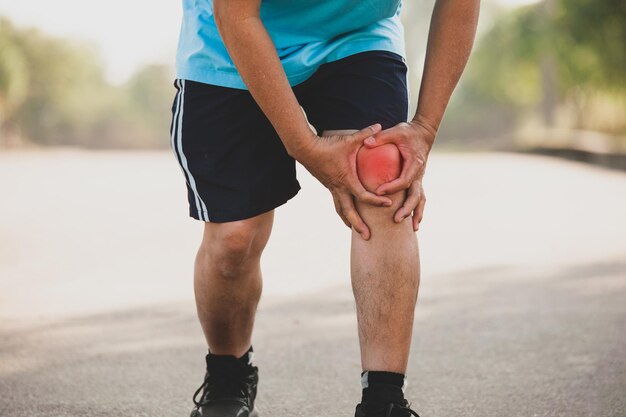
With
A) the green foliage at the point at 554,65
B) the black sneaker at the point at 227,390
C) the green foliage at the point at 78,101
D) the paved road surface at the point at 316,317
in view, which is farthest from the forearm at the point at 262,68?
the green foliage at the point at 78,101

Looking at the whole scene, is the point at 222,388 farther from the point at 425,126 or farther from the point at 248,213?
the point at 425,126

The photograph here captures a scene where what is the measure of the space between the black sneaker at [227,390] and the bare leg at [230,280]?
4 cm

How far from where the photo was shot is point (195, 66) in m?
2.49

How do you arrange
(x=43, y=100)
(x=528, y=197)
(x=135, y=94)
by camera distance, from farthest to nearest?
1. (x=135, y=94)
2. (x=43, y=100)
3. (x=528, y=197)

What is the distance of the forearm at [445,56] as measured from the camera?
2277mm

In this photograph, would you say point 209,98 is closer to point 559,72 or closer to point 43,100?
point 559,72

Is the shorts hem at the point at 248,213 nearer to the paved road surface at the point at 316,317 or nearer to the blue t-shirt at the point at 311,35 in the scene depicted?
the blue t-shirt at the point at 311,35

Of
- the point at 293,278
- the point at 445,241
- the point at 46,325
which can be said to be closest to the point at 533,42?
the point at 445,241

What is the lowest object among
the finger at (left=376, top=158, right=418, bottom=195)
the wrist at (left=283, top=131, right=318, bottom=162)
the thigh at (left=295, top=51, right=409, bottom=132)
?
the finger at (left=376, top=158, right=418, bottom=195)

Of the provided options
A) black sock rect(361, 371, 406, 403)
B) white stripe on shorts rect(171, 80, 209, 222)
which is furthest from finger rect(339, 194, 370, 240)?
white stripe on shorts rect(171, 80, 209, 222)

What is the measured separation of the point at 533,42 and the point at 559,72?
1.56 metres

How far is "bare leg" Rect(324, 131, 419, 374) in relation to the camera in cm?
215

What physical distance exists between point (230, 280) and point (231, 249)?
13cm

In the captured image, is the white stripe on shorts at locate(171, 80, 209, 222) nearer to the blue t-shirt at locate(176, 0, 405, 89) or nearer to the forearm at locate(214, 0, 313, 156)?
the blue t-shirt at locate(176, 0, 405, 89)
